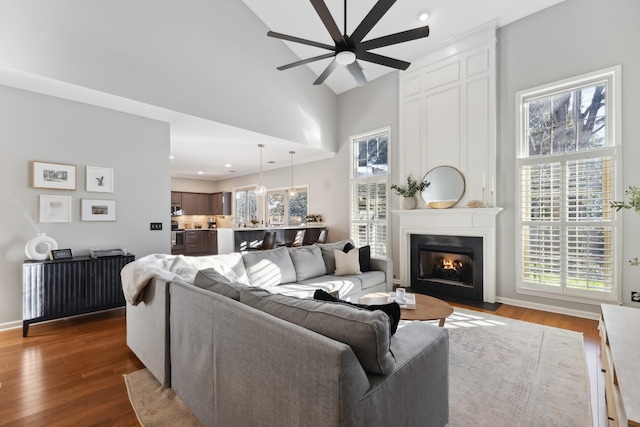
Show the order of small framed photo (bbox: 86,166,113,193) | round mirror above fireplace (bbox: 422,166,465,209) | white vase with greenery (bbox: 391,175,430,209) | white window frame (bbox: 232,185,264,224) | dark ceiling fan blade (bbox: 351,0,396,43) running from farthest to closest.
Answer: white window frame (bbox: 232,185,264,224), white vase with greenery (bbox: 391,175,430,209), round mirror above fireplace (bbox: 422,166,465,209), small framed photo (bbox: 86,166,113,193), dark ceiling fan blade (bbox: 351,0,396,43)

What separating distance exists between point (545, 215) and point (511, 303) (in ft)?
4.46

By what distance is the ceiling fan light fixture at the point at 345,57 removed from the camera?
121 inches

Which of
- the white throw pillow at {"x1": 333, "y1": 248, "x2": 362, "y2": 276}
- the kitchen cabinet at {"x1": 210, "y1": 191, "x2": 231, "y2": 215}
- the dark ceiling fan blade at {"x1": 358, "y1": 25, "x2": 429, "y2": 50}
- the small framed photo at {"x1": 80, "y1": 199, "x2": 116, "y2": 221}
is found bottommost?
the white throw pillow at {"x1": 333, "y1": 248, "x2": 362, "y2": 276}

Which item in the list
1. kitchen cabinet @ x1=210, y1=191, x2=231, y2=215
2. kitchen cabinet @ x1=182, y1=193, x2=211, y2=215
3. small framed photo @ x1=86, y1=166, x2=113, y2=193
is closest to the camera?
small framed photo @ x1=86, y1=166, x2=113, y2=193

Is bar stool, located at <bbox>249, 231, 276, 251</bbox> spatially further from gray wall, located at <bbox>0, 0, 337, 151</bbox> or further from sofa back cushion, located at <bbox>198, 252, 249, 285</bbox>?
sofa back cushion, located at <bbox>198, 252, 249, 285</bbox>

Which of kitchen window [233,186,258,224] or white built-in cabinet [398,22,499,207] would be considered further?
kitchen window [233,186,258,224]

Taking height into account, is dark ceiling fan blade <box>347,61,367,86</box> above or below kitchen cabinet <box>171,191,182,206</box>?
above

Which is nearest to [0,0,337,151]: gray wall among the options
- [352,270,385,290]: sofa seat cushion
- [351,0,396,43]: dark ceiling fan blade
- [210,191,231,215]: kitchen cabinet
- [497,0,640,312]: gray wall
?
[351,0,396,43]: dark ceiling fan blade

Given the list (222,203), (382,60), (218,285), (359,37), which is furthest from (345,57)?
(222,203)

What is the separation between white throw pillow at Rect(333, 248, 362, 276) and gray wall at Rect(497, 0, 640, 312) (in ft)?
7.35

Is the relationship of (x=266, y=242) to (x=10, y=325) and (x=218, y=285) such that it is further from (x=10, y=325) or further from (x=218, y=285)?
(x=218, y=285)

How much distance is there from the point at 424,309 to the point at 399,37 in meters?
2.66

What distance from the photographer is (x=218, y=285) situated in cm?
182

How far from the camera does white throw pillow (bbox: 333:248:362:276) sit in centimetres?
411
